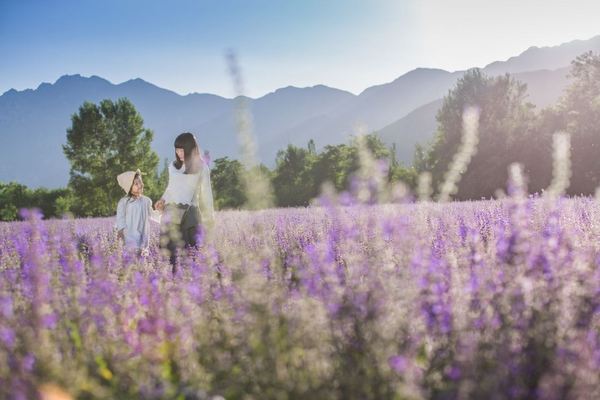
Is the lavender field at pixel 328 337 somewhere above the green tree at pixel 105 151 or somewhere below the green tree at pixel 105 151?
below

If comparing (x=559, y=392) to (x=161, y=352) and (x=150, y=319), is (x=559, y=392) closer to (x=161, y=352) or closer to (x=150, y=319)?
(x=161, y=352)

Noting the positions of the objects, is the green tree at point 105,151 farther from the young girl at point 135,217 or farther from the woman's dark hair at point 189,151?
the woman's dark hair at point 189,151

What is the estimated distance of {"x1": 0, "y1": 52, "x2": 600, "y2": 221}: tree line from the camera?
89.0ft

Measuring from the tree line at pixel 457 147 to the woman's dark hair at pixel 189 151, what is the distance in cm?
1810

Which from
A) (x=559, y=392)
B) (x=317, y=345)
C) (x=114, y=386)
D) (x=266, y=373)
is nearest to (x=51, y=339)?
(x=114, y=386)

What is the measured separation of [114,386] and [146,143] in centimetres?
3656

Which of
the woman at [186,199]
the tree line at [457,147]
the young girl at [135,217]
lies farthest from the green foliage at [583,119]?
the young girl at [135,217]

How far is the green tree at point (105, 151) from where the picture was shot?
109 feet

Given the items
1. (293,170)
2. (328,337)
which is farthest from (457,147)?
(328,337)

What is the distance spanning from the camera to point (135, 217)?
18.0 ft

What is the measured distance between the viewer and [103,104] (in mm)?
35938

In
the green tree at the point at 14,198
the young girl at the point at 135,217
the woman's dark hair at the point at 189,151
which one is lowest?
the young girl at the point at 135,217

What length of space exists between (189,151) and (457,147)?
2900cm

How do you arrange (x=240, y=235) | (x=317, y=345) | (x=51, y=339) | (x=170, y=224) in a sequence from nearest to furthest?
(x=317, y=345) < (x=51, y=339) < (x=170, y=224) < (x=240, y=235)
